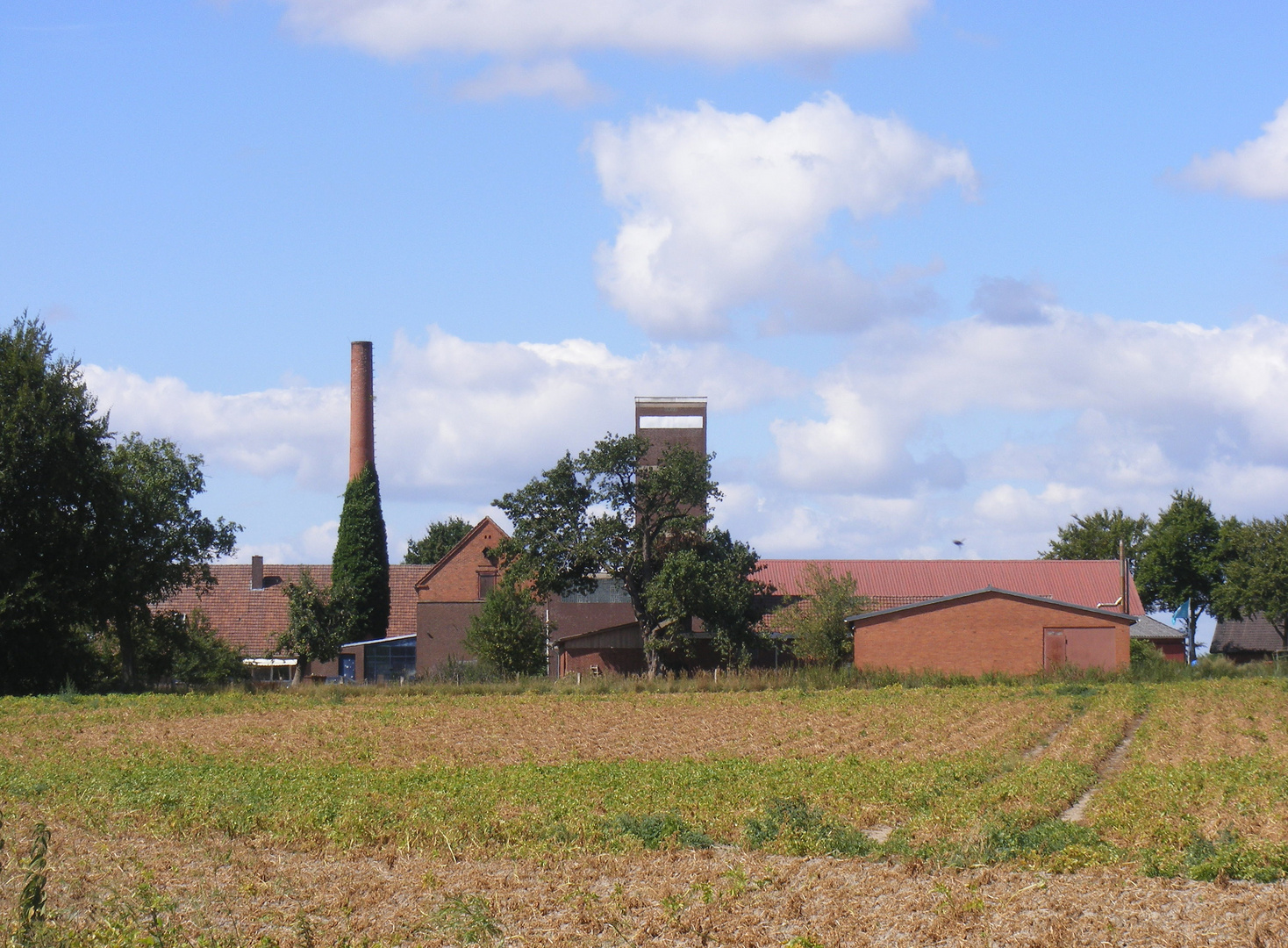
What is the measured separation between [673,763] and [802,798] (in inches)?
181

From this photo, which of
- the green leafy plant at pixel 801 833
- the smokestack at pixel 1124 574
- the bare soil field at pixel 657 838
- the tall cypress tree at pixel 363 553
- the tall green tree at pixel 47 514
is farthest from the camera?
the tall cypress tree at pixel 363 553

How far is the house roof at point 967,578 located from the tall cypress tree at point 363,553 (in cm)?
2091

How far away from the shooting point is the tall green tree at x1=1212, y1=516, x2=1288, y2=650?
7881 centimetres

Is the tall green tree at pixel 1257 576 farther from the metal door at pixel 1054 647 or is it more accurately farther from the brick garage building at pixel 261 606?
the brick garage building at pixel 261 606

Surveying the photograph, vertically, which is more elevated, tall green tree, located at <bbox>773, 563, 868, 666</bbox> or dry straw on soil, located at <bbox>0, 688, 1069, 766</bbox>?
tall green tree, located at <bbox>773, 563, 868, 666</bbox>

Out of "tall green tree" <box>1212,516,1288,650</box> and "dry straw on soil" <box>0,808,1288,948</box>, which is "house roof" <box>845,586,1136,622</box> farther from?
"dry straw on soil" <box>0,808,1288,948</box>

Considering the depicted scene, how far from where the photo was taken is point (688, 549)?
5172cm

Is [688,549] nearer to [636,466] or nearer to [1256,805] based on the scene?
[636,466]

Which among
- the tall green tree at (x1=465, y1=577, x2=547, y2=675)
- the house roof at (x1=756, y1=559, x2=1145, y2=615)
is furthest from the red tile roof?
the house roof at (x1=756, y1=559, x2=1145, y2=615)

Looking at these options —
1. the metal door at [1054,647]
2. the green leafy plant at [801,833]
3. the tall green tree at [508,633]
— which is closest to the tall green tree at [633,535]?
the tall green tree at [508,633]

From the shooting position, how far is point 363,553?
2670 inches

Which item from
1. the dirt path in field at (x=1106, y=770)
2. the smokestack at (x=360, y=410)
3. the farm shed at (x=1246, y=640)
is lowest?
the farm shed at (x=1246, y=640)

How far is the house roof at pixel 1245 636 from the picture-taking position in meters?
85.8

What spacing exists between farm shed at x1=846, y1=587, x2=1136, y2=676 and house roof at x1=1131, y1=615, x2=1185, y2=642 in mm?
11412
